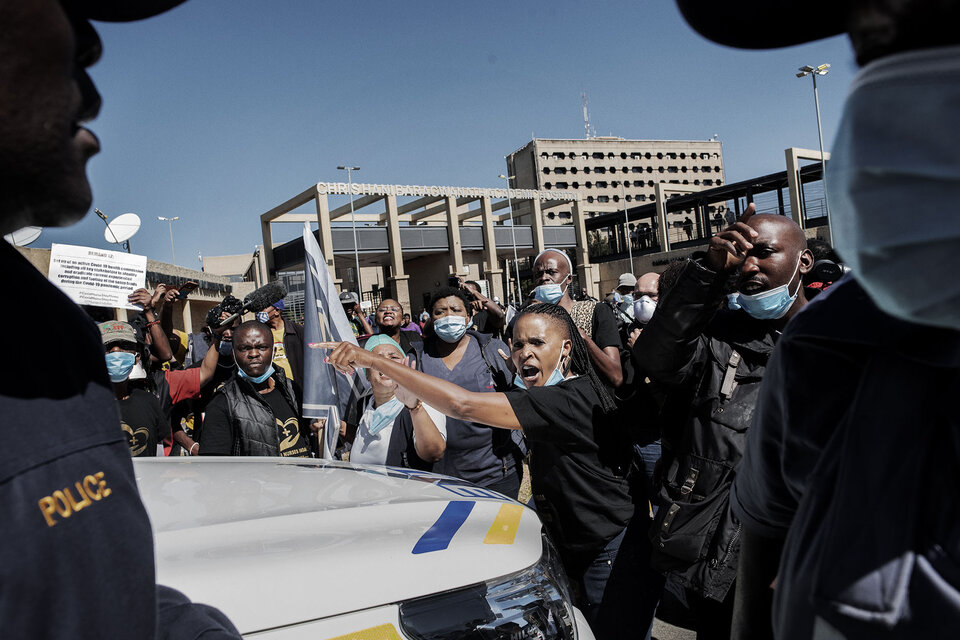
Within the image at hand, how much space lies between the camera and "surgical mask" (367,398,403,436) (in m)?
3.87

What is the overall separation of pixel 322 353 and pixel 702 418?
2.33 m

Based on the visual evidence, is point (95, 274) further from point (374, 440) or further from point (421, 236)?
point (421, 236)

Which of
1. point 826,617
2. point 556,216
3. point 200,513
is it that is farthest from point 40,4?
point 556,216

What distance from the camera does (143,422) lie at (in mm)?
4312

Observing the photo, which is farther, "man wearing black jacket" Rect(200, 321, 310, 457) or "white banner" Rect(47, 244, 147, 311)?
"white banner" Rect(47, 244, 147, 311)

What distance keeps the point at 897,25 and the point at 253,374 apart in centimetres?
466

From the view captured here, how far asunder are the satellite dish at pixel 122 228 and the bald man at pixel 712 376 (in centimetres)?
523

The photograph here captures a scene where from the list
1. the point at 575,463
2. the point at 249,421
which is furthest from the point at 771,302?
the point at 249,421

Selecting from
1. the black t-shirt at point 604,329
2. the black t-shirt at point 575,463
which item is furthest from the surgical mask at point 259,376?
the black t-shirt at point 575,463

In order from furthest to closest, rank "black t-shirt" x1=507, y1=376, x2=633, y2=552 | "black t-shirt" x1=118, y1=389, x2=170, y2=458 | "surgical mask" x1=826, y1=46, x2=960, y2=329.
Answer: "black t-shirt" x1=118, y1=389, x2=170, y2=458, "black t-shirt" x1=507, y1=376, x2=633, y2=552, "surgical mask" x1=826, y1=46, x2=960, y2=329

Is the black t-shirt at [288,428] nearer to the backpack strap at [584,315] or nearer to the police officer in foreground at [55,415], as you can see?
the backpack strap at [584,315]

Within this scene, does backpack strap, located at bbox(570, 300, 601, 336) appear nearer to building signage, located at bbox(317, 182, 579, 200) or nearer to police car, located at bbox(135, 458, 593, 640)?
police car, located at bbox(135, 458, 593, 640)

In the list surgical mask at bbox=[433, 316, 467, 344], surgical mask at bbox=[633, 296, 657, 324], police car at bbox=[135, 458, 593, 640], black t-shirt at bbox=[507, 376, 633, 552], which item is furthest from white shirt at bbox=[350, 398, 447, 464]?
surgical mask at bbox=[633, 296, 657, 324]

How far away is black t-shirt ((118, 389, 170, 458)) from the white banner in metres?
0.76
